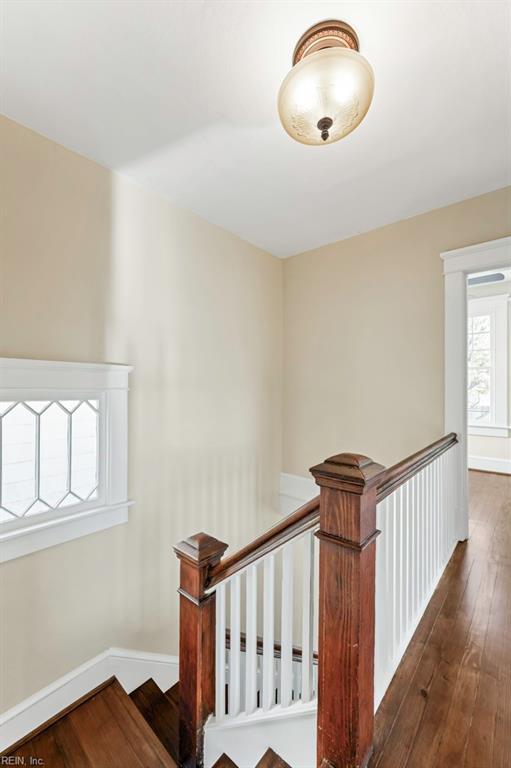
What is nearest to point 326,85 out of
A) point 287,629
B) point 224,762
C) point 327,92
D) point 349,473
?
point 327,92

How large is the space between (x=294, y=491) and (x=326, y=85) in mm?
3041

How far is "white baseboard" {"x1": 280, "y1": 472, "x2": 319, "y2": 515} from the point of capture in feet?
10.6

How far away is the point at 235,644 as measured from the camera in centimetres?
132

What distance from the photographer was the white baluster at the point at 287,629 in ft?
3.64

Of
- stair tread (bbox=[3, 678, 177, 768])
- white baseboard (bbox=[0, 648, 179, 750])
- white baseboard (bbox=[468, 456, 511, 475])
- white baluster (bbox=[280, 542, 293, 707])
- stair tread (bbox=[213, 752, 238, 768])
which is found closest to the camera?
white baluster (bbox=[280, 542, 293, 707])

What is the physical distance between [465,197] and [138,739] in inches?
147

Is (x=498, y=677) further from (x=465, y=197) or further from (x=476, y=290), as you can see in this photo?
(x=476, y=290)

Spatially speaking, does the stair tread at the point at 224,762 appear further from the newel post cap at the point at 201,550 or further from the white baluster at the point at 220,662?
the newel post cap at the point at 201,550

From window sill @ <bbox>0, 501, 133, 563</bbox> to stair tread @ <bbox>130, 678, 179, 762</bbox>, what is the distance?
1052 millimetres

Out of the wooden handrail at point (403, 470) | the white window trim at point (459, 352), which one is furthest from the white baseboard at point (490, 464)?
the wooden handrail at point (403, 470)

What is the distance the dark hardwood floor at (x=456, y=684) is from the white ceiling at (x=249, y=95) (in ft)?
7.96

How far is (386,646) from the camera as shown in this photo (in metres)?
1.16

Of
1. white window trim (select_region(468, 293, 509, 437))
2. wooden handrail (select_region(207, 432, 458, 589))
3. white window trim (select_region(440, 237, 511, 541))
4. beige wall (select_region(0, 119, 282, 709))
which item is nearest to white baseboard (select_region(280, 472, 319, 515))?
beige wall (select_region(0, 119, 282, 709))

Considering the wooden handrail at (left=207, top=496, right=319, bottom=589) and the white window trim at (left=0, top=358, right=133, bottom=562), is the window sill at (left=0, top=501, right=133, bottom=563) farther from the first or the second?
the wooden handrail at (left=207, top=496, right=319, bottom=589)
